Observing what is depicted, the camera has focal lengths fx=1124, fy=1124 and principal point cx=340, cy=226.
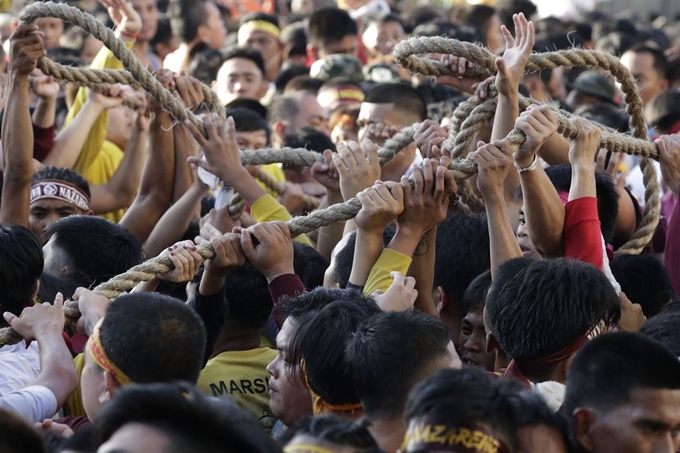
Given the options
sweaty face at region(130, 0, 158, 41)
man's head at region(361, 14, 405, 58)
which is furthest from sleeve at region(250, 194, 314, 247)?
man's head at region(361, 14, 405, 58)

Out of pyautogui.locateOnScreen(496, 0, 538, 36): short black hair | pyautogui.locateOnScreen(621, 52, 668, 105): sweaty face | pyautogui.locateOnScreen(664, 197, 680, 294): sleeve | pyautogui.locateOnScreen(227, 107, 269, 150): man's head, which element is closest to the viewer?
pyautogui.locateOnScreen(664, 197, 680, 294): sleeve

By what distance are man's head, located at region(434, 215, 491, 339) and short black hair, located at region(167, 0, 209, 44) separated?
22.6ft

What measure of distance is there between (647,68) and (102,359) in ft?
26.0

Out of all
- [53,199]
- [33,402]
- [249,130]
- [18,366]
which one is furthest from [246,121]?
[33,402]

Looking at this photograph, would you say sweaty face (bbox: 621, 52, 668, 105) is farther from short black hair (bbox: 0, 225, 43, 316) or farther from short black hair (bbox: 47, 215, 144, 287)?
short black hair (bbox: 0, 225, 43, 316)

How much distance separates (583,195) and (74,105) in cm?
350

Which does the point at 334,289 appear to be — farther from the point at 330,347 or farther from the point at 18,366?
the point at 18,366

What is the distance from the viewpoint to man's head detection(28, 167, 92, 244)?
531cm

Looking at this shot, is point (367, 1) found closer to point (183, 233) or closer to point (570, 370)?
point (183, 233)

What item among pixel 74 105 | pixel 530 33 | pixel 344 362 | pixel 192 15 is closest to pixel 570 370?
pixel 344 362

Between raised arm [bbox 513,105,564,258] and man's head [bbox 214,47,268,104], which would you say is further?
man's head [bbox 214,47,268,104]

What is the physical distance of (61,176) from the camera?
5.40m

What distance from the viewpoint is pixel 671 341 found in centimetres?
351

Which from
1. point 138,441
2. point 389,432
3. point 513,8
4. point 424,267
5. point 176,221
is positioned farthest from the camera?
point 513,8
